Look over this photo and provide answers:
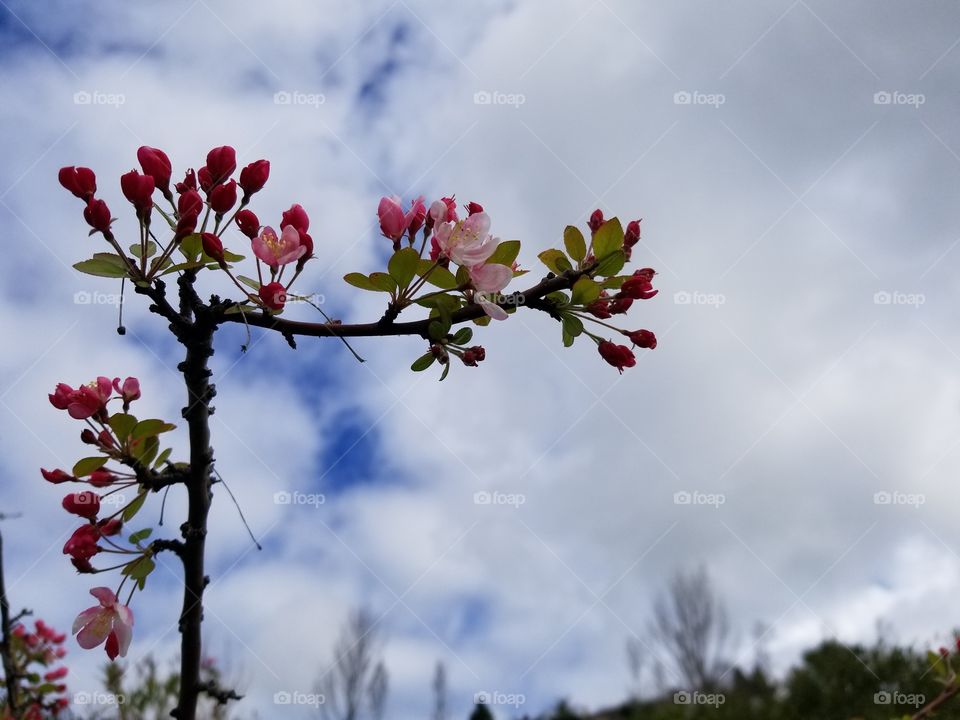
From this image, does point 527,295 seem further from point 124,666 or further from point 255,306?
point 124,666

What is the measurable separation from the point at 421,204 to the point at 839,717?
27.9ft

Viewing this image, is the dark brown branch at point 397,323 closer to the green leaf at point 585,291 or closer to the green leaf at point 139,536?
the green leaf at point 585,291

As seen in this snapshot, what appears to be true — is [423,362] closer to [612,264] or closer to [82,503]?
[612,264]

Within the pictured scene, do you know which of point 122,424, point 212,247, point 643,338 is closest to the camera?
point 212,247

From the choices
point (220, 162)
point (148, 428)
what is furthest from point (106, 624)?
point (220, 162)

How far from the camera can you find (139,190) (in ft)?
3.68

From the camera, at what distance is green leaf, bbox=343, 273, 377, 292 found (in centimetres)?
120

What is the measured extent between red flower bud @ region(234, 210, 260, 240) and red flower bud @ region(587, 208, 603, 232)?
579mm

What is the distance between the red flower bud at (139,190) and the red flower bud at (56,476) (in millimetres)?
448

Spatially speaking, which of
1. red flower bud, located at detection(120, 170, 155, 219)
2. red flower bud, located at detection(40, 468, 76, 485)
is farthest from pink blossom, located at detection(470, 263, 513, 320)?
red flower bud, located at detection(40, 468, 76, 485)

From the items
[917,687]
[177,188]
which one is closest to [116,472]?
[177,188]

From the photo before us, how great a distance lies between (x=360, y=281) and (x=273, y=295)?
0.15m

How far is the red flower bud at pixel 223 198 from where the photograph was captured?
1.17 m

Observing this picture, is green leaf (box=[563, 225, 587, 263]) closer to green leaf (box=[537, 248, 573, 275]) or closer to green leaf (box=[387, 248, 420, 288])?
green leaf (box=[537, 248, 573, 275])
